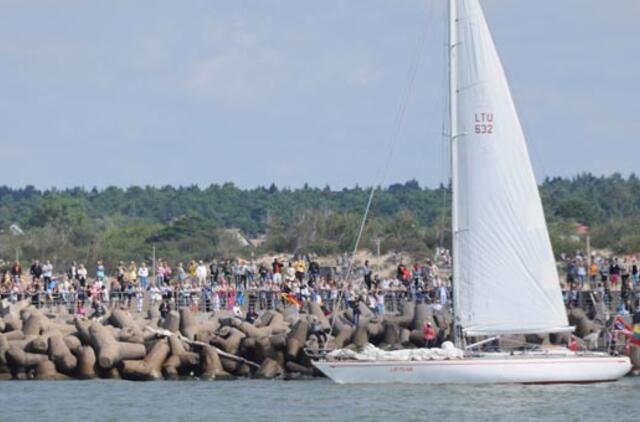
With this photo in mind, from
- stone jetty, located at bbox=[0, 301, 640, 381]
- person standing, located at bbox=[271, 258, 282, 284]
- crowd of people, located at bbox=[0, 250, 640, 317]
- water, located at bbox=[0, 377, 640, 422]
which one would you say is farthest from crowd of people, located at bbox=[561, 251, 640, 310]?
person standing, located at bbox=[271, 258, 282, 284]

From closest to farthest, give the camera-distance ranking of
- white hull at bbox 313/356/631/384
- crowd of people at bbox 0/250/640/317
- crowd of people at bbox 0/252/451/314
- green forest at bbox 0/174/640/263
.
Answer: white hull at bbox 313/356/631/384
crowd of people at bbox 0/250/640/317
crowd of people at bbox 0/252/451/314
green forest at bbox 0/174/640/263

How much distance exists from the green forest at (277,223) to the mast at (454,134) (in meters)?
4.16

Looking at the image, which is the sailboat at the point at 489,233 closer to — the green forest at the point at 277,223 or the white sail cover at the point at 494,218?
the white sail cover at the point at 494,218

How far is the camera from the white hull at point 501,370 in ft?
139

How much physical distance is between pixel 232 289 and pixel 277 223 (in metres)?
46.3

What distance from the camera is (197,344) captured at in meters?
48.0

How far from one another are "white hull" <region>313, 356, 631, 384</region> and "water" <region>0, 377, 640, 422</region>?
22cm

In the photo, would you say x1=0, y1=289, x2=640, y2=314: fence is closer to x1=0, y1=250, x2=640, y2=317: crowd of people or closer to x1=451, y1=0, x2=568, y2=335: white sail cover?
x1=0, y1=250, x2=640, y2=317: crowd of people

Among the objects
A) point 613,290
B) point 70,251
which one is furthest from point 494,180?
point 70,251

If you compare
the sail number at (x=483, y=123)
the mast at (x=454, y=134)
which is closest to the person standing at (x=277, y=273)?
the mast at (x=454, y=134)

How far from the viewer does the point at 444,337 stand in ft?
152

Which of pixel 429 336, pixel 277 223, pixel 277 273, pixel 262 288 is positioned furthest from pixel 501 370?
pixel 277 223

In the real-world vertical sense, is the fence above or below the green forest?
below

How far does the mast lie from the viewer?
43.0 meters
